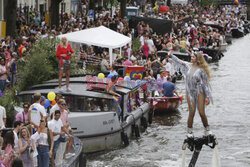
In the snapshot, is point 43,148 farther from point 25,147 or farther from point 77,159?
point 77,159

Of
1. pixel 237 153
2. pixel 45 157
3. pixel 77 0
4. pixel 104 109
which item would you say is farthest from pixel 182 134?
pixel 77 0

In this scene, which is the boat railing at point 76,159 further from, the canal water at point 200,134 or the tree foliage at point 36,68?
the tree foliage at point 36,68

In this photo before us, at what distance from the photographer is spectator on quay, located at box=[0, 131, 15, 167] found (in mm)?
11492

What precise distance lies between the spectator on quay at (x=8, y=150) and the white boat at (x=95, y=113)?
5.09 metres

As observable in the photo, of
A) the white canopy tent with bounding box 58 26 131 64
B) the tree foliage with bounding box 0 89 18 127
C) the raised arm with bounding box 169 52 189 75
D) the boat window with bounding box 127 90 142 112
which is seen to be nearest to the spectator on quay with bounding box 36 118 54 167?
the raised arm with bounding box 169 52 189 75

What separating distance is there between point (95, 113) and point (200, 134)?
232 inches

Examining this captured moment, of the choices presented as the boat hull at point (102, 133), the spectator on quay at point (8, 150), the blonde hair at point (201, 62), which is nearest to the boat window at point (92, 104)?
the boat hull at point (102, 133)

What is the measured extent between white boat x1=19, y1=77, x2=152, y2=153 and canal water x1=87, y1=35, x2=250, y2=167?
0.43 m

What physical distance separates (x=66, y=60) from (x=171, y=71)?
38.4 feet

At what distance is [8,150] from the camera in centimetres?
1165

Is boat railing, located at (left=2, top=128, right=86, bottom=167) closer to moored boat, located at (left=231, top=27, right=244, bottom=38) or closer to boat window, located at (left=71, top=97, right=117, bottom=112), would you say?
boat window, located at (left=71, top=97, right=117, bottom=112)

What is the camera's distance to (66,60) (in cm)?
1925

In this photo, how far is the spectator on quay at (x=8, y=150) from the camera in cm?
1149

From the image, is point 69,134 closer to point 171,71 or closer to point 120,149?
point 120,149
